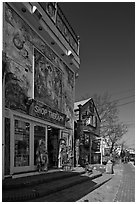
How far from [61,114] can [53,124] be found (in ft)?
4.30

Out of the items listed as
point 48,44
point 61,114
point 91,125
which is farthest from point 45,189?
point 91,125

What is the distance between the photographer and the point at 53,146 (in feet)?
43.9

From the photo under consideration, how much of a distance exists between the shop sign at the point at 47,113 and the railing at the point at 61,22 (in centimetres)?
493

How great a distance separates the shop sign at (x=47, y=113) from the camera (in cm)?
1002

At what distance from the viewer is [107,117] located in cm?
3188

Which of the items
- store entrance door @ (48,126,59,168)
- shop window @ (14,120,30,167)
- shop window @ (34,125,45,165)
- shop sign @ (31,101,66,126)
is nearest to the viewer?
shop window @ (14,120,30,167)

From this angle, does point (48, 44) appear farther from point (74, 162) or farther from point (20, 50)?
point (74, 162)

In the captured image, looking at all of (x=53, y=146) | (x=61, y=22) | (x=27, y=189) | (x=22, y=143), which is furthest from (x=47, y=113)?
(x=61, y=22)

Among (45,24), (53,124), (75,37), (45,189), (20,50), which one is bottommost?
(45,189)

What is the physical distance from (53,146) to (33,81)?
4969 mm

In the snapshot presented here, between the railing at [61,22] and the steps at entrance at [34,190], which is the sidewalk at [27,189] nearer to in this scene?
the steps at entrance at [34,190]

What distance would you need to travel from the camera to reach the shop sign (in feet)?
32.9

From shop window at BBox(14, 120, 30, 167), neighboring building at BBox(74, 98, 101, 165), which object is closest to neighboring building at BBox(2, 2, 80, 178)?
shop window at BBox(14, 120, 30, 167)

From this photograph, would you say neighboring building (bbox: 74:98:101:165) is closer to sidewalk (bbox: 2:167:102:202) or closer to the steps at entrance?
the steps at entrance
